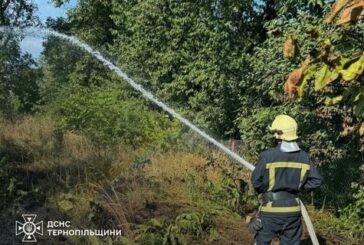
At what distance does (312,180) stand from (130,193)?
3368 millimetres

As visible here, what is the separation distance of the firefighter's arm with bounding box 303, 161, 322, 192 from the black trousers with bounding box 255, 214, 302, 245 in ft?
1.03

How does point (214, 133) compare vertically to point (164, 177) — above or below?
above

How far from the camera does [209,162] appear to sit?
987 cm

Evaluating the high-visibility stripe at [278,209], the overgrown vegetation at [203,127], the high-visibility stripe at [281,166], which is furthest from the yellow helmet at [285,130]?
the high-visibility stripe at [278,209]

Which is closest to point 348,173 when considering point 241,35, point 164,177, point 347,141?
point 347,141

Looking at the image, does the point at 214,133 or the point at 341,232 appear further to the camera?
the point at 214,133

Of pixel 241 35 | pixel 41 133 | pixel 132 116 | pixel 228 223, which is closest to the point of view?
pixel 228 223

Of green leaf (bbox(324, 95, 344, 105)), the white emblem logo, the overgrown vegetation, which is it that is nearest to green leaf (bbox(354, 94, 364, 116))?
the overgrown vegetation

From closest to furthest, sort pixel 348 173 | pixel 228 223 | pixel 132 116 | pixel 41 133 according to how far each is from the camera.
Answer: pixel 228 223
pixel 348 173
pixel 41 133
pixel 132 116

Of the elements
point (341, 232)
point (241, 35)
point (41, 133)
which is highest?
point (241, 35)

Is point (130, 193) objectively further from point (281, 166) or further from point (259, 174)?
point (281, 166)

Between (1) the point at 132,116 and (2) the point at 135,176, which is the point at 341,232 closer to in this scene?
(2) the point at 135,176

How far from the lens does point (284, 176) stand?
18.3 ft

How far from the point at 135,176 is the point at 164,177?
0.44m
